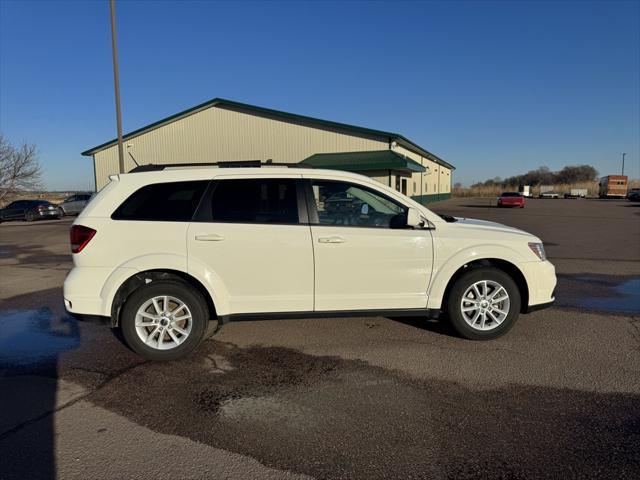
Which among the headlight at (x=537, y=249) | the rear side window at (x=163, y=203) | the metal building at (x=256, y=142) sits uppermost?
the metal building at (x=256, y=142)

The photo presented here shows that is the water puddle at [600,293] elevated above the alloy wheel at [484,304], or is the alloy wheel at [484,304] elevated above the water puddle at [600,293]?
the alloy wheel at [484,304]

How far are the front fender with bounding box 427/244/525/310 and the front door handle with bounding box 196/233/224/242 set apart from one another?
7.43 ft

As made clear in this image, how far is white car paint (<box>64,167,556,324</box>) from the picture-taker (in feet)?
14.0

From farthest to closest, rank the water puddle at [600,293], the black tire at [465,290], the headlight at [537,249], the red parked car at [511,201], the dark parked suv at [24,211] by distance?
the red parked car at [511,201], the dark parked suv at [24,211], the water puddle at [600,293], the headlight at [537,249], the black tire at [465,290]

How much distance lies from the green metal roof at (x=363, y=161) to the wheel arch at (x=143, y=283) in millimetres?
19416

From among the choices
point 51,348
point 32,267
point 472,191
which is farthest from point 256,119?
point 472,191

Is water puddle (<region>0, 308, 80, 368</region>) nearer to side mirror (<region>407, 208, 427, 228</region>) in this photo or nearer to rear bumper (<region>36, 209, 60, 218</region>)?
side mirror (<region>407, 208, 427, 228</region>)

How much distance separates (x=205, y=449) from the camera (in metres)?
2.85

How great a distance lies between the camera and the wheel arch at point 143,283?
4.30 m

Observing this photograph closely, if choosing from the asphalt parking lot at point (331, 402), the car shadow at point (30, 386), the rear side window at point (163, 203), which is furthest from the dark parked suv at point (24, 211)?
the rear side window at point (163, 203)

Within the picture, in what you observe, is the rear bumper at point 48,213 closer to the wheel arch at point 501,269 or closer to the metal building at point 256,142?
the metal building at point 256,142

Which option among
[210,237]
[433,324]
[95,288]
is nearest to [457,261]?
[433,324]

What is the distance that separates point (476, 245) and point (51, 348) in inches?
189

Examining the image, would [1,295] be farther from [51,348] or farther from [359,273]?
[359,273]
